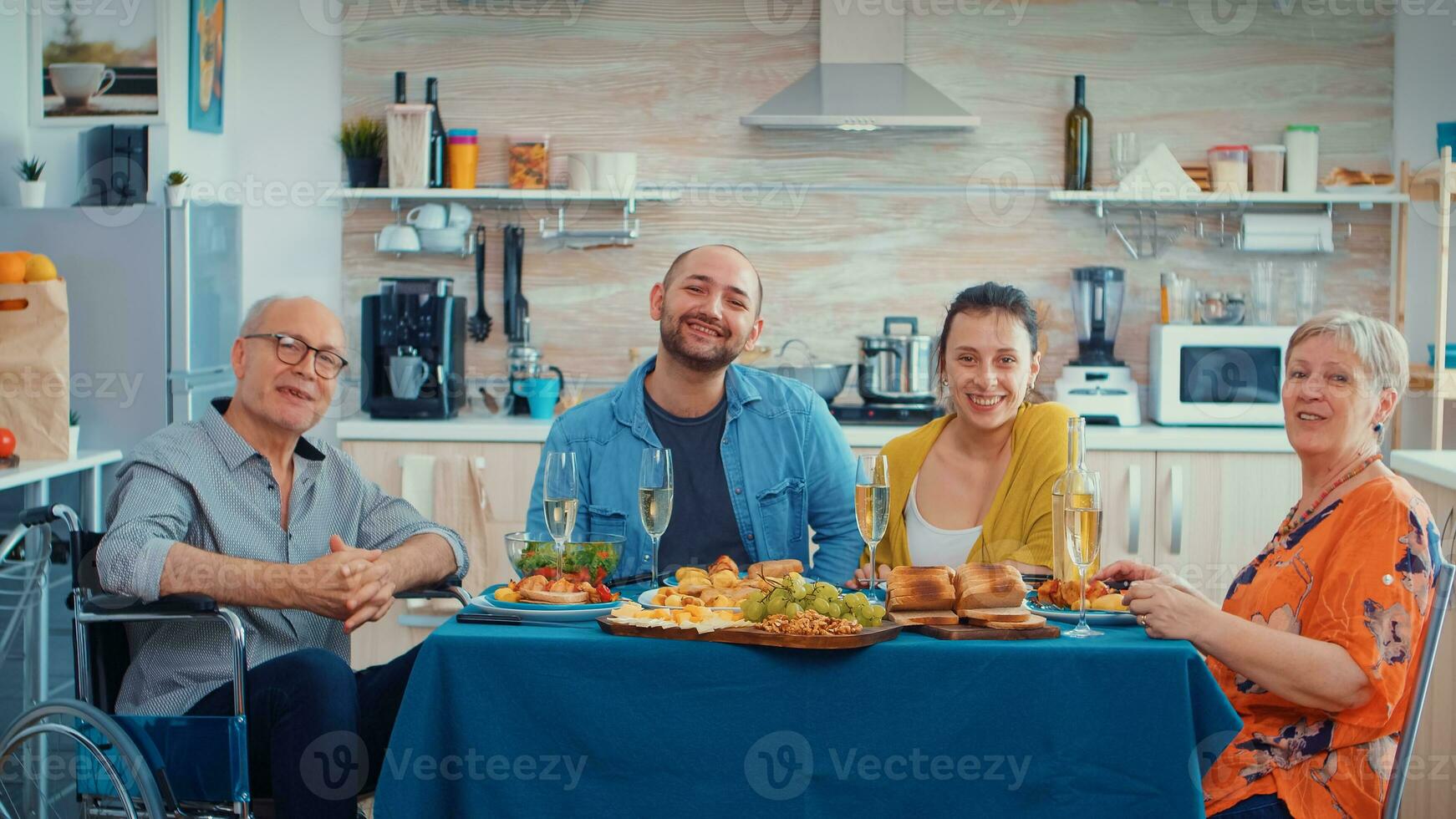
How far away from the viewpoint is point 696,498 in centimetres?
256

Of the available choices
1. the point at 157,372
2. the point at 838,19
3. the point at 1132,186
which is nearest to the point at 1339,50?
the point at 1132,186

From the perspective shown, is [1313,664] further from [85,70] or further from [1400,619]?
[85,70]

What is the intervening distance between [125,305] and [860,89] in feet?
7.71

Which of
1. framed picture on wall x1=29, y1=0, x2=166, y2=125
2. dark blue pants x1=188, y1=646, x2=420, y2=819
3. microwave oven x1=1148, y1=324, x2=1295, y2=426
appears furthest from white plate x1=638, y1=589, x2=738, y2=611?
framed picture on wall x1=29, y1=0, x2=166, y2=125

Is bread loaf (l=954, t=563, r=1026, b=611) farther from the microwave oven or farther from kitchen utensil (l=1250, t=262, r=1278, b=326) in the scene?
kitchen utensil (l=1250, t=262, r=1278, b=326)

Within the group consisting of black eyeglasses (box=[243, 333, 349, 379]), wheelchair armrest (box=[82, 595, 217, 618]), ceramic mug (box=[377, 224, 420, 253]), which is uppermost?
ceramic mug (box=[377, 224, 420, 253])

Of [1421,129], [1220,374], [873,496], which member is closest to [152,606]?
[873,496]

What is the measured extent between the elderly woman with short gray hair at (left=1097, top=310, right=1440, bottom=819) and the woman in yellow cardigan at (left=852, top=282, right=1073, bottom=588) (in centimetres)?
45

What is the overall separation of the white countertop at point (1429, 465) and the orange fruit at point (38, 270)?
3361mm

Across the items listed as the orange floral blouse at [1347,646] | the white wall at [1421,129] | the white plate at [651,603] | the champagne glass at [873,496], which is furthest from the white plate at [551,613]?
the white wall at [1421,129]

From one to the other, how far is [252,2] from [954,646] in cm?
383

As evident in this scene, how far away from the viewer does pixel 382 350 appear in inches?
167

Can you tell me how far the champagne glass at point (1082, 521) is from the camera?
173 cm

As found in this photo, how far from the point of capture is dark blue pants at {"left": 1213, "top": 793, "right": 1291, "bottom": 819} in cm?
176
